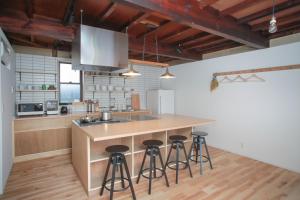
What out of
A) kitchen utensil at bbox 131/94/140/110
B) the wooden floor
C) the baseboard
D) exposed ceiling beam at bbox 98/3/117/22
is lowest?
the wooden floor

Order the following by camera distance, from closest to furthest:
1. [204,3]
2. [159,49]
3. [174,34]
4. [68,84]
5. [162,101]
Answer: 1. [204,3]
2. [174,34]
3. [159,49]
4. [68,84]
5. [162,101]

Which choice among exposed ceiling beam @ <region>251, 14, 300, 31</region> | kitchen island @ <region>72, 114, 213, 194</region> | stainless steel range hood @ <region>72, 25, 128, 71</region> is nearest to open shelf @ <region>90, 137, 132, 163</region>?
kitchen island @ <region>72, 114, 213, 194</region>

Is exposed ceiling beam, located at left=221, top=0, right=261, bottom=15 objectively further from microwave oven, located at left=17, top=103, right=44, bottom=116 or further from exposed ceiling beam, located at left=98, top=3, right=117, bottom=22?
microwave oven, located at left=17, top=103, right=44, bottom=116

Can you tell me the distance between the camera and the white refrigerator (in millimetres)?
5660

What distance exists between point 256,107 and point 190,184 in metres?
2.29

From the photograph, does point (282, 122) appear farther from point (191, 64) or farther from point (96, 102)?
point (96, 102)

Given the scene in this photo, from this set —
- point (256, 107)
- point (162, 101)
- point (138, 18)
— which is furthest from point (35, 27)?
point (256, 107)

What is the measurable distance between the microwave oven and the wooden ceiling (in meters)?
1.48

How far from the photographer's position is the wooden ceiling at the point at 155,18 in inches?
91.7

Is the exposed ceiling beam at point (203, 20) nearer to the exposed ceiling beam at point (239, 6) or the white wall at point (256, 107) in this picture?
the exposed ceiling beam at point (239, 6)

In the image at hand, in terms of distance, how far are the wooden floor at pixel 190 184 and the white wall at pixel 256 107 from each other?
457 mm

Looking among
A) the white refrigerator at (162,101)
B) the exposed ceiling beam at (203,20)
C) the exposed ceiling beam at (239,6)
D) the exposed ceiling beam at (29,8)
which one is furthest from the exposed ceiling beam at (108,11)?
the white refrigerator at (162,101)

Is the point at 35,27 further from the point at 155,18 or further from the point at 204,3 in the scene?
the point at 204,3

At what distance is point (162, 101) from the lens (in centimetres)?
566
